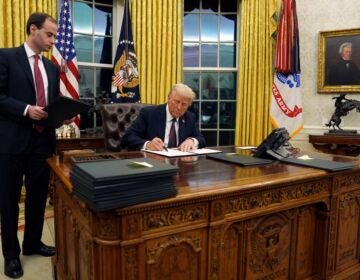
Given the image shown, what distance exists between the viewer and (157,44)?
4812 mm

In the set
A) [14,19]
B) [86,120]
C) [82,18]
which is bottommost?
[86,120]

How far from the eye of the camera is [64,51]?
13.7 ft

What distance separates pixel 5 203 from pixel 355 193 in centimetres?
231

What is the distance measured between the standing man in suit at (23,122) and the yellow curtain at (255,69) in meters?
3.24

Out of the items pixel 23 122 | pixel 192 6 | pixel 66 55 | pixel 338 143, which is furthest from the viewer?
pixel 192 6

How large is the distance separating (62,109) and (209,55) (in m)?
3.69

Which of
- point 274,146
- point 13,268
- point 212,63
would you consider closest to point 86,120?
point 212,63

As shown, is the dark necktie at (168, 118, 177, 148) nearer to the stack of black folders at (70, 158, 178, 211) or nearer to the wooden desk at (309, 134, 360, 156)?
the stack of black folders at (70, 158, 178, 211)

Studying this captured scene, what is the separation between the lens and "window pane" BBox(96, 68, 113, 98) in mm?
4987

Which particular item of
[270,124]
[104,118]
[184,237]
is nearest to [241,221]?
[184,237]

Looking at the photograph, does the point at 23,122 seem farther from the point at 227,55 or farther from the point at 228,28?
the point at 228,28

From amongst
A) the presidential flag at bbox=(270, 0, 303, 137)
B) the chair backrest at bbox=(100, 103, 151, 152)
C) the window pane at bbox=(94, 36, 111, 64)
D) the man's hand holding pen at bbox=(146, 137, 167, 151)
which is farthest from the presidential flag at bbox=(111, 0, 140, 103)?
the man's hand holding pen at bbox=(146, 137, 167, 151)

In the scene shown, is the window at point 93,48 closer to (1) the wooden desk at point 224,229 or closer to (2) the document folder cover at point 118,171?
(1) the wooden desk at point 224,229

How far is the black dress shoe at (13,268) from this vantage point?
2354mm
